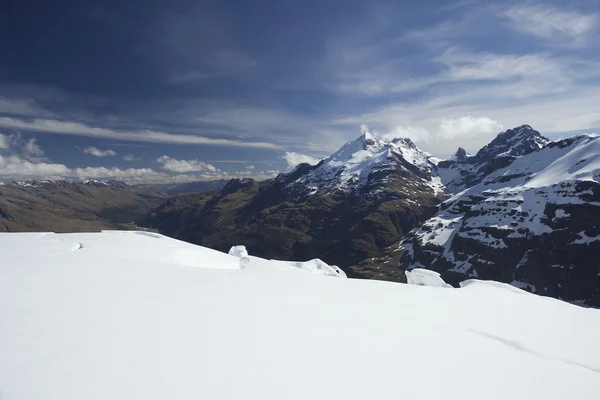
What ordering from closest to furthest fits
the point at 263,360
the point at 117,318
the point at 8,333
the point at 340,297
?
the point at 263,360 < the point at 8,333 < the point at 117,318 < the point at 340,297

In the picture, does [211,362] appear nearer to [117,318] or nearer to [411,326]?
[117,318]

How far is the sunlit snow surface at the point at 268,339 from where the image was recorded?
9.20 metres

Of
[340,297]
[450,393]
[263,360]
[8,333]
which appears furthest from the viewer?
[340,297]

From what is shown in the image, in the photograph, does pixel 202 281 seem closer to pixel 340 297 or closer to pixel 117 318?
pixel 117 318

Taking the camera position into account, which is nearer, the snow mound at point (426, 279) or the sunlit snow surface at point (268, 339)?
the sunlit snow surface at point (268, 339)

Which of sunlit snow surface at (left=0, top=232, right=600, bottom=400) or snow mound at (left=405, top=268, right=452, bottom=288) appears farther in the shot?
snow mound at (left=405, top=268, right=452, bottom=288)

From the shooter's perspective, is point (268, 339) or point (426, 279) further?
point (426, 279)

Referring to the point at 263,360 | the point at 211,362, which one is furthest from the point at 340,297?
the point at 211,362

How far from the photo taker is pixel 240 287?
1831 cm

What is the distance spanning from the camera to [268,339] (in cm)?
1194

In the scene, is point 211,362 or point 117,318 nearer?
point 211,362

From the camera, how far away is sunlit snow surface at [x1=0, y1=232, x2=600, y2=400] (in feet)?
30.2

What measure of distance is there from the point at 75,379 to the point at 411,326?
12.7 m

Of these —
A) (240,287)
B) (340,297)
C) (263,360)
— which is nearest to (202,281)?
(240,287)
